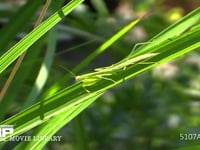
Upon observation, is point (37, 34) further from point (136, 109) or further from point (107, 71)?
point (136, 109)

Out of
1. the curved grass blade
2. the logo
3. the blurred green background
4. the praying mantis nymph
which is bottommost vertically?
the logo

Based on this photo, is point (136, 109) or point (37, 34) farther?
point (136, 109)

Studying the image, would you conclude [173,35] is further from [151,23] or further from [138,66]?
[151,23]

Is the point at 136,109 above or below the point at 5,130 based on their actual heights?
above

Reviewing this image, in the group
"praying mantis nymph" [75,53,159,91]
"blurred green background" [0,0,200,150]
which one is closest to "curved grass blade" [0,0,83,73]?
"praying mantis nymph" [75,53,159,91]

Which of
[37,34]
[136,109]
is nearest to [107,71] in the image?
[37,34]

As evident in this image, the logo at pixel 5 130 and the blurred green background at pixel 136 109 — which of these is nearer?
the logo at pixel 5 130

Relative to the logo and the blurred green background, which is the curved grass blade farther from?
the blurred green background

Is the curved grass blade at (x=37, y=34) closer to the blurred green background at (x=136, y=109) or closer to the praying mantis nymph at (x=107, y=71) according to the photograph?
the praying mantis nymph at (x=107, y=71)

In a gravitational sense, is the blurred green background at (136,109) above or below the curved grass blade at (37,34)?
above

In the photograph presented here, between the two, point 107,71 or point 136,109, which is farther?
Result: point 136,109

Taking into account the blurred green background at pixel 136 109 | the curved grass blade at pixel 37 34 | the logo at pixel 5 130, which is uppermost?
the blurred green background at pixel 136 109

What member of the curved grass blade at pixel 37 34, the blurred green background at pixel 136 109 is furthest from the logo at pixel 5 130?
the blurred green background at pixel 136 109
